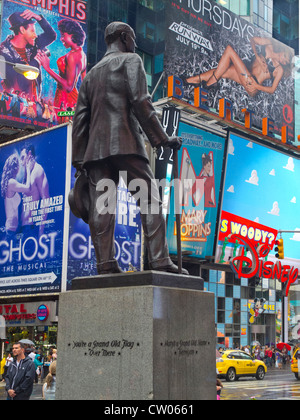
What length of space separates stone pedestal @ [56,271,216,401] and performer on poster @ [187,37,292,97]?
131 feet

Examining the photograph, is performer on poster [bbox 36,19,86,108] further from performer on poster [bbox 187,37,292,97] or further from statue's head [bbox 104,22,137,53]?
statue's head [bbox 104,22,137,53]

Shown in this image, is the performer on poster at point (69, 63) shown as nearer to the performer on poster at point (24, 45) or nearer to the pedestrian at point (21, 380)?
the performer on poster at point (24, 45)

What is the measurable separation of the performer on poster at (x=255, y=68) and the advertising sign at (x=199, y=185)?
297 inches

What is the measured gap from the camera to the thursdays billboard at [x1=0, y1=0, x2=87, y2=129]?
123 feet

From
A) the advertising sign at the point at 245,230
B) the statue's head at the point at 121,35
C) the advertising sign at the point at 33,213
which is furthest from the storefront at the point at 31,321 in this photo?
the statue's head at the point at 121,35

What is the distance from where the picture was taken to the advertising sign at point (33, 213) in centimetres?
3119

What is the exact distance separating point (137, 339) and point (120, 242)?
26288 mm

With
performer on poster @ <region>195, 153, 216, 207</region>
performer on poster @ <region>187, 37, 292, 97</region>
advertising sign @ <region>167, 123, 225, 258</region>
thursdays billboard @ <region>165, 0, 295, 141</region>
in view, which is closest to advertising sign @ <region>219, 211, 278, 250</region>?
advertising sign @ <region>167, 123, 225, 258</region>

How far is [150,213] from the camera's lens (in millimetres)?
7609

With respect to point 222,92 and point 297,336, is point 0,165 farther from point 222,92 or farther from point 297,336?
point 297,336

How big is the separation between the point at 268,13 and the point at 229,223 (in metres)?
35.2

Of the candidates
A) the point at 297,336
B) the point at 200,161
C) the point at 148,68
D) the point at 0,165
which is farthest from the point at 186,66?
the point at 297,336

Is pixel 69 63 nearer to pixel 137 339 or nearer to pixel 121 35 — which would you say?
pixel 121 35

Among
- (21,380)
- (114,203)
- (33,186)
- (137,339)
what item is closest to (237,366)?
(33,186)
